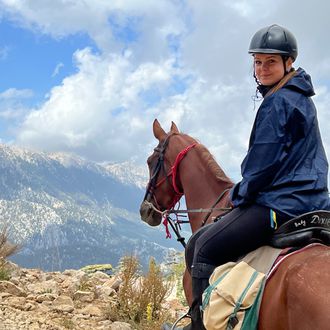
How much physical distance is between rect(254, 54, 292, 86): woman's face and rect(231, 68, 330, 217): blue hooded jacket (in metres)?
0.22

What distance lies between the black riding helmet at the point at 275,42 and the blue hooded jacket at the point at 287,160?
0.32 m

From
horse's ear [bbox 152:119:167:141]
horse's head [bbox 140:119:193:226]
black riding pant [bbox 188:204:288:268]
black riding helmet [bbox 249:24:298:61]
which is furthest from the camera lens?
horse's ear [bbox 152:119:167:141]

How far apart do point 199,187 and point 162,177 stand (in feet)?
2.37

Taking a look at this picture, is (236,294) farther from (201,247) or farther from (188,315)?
(188,315)

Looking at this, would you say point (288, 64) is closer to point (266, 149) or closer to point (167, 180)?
point (266, 149)

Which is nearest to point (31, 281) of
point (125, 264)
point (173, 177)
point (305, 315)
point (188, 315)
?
point (125, 264)

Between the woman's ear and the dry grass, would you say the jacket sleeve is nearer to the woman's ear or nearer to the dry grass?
the woman's ear

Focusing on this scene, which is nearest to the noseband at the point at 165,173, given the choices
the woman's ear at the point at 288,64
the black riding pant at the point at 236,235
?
the black riding pant at the point at 236,235

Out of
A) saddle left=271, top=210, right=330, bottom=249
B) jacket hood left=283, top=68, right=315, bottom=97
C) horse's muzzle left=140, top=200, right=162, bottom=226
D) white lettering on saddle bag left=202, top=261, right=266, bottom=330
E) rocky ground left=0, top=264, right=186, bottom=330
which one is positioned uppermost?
jacket hood left=283, top=68, right=315, bottom=97

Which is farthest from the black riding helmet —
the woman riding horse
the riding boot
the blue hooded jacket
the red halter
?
the red halter

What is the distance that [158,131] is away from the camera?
5.81 meters

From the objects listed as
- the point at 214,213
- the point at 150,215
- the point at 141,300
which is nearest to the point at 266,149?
the point at 214,213

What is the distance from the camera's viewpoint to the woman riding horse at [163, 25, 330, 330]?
332 centimetres

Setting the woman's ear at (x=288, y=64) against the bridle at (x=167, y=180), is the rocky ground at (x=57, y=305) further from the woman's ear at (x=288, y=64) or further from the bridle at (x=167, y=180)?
the woman's ear at (x=288, y=64)
